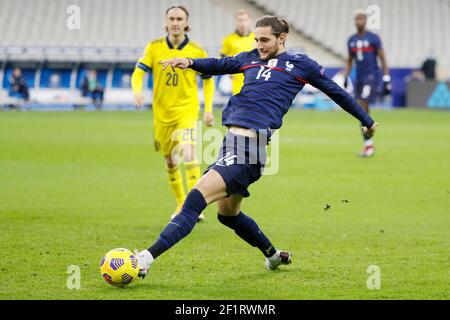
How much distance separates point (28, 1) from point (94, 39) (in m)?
3.95

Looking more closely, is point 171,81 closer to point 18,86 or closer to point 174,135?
point 174,135

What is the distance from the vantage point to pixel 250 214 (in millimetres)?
11266

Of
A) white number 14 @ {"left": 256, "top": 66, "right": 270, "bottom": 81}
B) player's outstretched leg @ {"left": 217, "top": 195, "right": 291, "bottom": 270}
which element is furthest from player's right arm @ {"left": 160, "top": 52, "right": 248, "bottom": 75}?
player's outstretched leg @ {"left": 217, "top": 195, "right": 291, "bottom": 270}

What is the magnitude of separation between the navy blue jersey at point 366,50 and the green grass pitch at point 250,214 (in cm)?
177

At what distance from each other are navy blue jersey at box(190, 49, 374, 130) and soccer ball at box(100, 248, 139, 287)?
1377 mm

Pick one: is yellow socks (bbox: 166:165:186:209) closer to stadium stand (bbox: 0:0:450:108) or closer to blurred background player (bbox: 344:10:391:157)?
blurred background player (bbox: 344:10:391:157)

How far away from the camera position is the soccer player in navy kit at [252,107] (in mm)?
7062

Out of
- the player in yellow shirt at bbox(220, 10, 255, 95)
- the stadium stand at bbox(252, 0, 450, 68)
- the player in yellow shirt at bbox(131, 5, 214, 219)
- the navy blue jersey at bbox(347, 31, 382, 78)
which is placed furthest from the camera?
the stadium stand at bbox(252, 0, 450, 68)

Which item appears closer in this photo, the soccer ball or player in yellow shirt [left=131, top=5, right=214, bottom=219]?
the soccer ball

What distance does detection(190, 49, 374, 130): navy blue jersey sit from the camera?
24.0 feet

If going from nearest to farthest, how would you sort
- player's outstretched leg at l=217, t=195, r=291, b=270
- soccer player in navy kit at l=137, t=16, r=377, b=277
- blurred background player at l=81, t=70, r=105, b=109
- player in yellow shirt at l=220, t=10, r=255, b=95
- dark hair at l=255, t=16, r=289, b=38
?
soccer player in navy kit at l=137, t=16, r=377, b=277 < dark hair at l=255, t=16, r=289, b=38 < player's outstretched leg at l=217, t=195, r=291, b=270 < player in yellow shirt at l=220, t=10, r=255, b=95 < blurred background player at l=81, t=70, r=105, b=109

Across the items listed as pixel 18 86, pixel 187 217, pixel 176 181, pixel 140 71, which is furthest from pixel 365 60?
pixel 18 86

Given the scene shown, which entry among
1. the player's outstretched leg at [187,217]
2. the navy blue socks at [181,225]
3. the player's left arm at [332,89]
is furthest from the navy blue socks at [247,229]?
the player's left arm at [332,89]

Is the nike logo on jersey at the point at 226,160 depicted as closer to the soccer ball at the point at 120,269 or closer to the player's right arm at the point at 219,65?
the player's right arm at the point at 219,65
